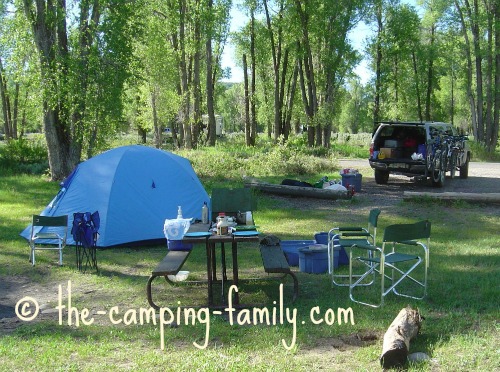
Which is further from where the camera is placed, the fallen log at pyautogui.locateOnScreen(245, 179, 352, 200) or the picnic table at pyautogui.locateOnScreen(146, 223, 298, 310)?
the fallen log at pyautogui.locateOnScreen(245, 179, 352, 200)

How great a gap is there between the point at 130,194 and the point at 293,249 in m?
3.20

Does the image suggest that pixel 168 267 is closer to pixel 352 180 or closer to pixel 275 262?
Answer: pixel 275 262

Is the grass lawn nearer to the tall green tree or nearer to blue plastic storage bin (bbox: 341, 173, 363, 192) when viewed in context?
blue plastic storage bin (bbox: 341, 173, 363, 192)

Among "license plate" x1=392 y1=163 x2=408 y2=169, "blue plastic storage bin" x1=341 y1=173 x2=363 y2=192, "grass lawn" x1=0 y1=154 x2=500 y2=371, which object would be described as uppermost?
"license plate" x1=392 y1=163 x2=408 y2=169

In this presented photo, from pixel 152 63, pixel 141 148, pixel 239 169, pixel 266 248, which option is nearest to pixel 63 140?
pixel 239 169

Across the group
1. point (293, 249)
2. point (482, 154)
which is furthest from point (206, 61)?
point (293, 249)

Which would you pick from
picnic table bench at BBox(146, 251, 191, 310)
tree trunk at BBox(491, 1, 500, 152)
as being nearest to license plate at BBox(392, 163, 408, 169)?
picnic table bench at BBox(146, 251, 191, 310)

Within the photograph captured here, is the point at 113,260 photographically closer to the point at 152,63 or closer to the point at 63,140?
the point at 63,140

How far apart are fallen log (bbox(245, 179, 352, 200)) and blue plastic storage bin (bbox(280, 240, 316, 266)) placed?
553 cm

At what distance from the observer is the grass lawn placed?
4.50m

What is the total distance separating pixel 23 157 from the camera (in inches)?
853

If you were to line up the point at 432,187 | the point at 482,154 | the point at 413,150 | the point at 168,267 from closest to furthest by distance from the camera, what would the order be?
the point at 168,267 → the point at 413,150 → the point at 432,187 → the point at 482,154

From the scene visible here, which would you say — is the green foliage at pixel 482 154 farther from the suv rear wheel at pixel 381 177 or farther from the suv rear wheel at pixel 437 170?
the suv rear wheel at pixel 437 170

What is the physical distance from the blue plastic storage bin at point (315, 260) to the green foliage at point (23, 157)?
15.1m
